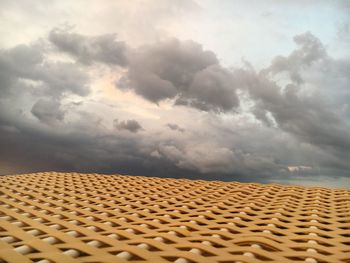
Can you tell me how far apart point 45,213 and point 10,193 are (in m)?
1.37

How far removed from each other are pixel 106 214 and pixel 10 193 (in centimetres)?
184

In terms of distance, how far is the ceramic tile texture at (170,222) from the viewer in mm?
2469

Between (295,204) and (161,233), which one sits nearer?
(161,233)

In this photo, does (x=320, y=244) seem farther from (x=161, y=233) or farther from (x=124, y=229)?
(x=124, y=229)

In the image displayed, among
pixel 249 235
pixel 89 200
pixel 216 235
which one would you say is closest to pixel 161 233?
pixel 216 235

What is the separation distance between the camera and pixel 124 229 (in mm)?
3232

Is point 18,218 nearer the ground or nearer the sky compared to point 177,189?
nearer the ground

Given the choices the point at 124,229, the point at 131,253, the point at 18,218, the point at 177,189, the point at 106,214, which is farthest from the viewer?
the point at 177,189

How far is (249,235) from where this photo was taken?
294cm

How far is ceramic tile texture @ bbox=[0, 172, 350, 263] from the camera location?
247 centimetres

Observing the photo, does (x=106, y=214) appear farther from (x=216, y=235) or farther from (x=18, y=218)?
(x=216, y=235)

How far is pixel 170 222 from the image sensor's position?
352 centimetres

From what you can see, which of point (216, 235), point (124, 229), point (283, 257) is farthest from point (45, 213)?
point (283, 257)

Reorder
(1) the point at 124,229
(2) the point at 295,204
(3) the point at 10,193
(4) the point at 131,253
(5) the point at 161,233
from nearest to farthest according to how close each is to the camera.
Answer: (4) the point at 131,253 → (5) the point at 161,233 → (1) the point at 124,229 → (2) the point at 295,204 → (3) the point at 10,193
